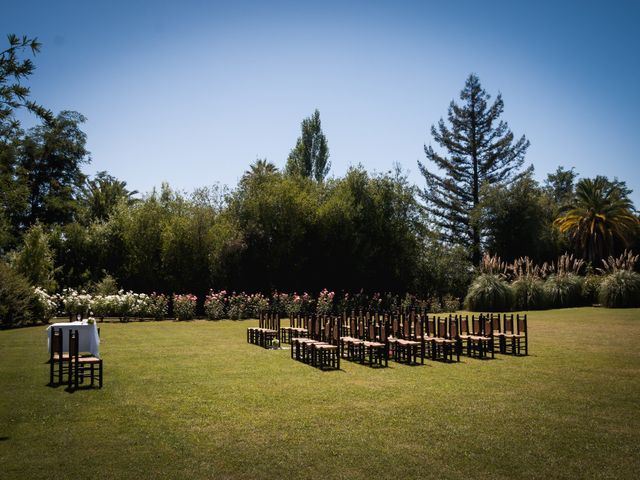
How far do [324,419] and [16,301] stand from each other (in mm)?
17454

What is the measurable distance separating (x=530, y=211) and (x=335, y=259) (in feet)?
57.3

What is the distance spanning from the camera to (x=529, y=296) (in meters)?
27.0

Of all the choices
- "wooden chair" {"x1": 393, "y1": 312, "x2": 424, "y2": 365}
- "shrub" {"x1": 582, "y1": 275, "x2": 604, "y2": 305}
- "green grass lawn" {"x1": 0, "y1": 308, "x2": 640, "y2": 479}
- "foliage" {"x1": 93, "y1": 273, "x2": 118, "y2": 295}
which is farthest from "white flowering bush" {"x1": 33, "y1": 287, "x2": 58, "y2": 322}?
"shrub" {"x1": 582, "y1": 275, "x2": 604, "y2": 305}

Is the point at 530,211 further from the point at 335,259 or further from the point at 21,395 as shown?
the point at 21,395

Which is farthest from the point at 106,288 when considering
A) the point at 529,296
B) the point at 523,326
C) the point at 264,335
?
the point at 529,296

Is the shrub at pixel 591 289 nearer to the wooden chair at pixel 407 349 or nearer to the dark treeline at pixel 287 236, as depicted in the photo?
the dark treeline at pixel 287 236

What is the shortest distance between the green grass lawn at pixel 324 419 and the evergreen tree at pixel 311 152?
1358 inches

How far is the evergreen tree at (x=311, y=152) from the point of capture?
151 ft

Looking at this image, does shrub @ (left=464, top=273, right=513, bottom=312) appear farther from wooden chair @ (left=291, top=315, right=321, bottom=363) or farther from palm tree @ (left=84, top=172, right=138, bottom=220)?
palm tree @ (left=84, top=172, right=138, bottom=220)

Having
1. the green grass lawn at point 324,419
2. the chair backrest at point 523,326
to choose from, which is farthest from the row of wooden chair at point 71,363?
the chair backrest at point 523,326

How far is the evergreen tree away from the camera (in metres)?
46.0

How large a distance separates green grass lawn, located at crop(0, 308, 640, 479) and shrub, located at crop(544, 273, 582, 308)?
14965 millimetres

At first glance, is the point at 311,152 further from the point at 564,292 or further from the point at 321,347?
the point at 321,347

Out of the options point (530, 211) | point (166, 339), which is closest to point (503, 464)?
point (166, 339)
